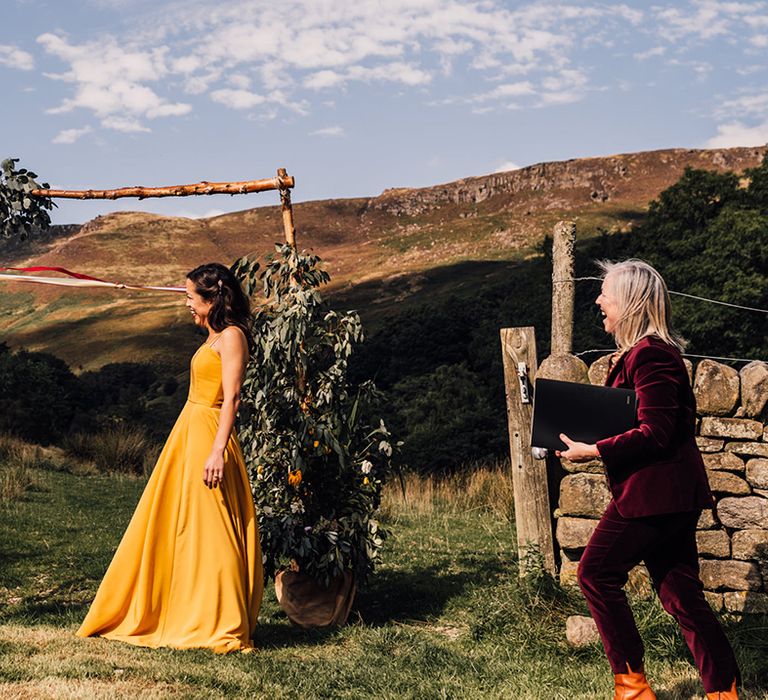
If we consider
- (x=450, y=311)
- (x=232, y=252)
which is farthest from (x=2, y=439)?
(x=232, y=252)

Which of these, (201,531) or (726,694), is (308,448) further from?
(726,694)

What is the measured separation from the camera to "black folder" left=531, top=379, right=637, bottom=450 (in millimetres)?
3693

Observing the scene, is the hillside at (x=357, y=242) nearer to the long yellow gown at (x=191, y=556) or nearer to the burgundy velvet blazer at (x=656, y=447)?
the long yellow gown at (x=191, y=556)

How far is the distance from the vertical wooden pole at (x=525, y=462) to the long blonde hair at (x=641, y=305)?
9.33 ft

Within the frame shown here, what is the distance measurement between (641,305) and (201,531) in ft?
9.66

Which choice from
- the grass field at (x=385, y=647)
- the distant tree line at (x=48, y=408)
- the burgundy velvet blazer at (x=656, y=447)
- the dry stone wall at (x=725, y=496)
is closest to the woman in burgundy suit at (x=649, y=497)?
the burgundy velvet blazer at (x=656, y=447)

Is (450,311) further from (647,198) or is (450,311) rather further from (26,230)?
(647,198)

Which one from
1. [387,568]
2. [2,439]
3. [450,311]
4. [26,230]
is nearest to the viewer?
[26,230]

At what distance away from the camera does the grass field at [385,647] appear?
14.7 ft

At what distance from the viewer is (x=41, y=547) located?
877 cm

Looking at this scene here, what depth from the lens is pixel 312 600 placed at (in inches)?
239

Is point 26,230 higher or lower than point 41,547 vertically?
higher

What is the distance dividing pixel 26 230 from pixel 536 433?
494 centimetres

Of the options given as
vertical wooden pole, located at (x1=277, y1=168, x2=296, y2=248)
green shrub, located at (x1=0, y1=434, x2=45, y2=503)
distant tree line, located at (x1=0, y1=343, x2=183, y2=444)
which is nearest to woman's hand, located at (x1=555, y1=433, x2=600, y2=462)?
vertical wooden pole, located at (x1=277, y1=168, x2=296, y2=248)
